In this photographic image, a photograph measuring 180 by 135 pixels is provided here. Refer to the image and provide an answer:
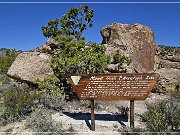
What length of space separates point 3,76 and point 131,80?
10.4m

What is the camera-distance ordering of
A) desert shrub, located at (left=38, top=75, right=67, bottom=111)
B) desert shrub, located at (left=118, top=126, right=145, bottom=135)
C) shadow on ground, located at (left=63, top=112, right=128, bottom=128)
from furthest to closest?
desert shrub, located at (left=38, top=75, right=67, bottom=111) < shadow on ground, located at (left=63, top=112, right=128, bottom=128) < desert shrub, located at (left=118, top=126, right=145, bottom=135)

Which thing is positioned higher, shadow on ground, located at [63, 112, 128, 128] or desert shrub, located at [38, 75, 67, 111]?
desert shrub, located at [38, 75, 67, 111]

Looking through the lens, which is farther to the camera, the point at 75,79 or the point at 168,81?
the point at 168,81

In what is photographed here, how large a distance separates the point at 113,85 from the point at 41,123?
2505 mm

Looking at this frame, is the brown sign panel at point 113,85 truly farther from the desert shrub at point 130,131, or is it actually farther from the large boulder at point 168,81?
the large boulder at point 168,81

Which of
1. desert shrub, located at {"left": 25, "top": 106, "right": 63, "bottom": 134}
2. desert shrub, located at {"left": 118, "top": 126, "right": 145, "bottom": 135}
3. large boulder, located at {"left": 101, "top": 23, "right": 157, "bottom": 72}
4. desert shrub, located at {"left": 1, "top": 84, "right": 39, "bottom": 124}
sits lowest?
desert shrub, located at {"left": 118, "top": 126, "right": 145, "bottom": 135}

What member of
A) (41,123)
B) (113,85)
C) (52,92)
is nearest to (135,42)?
(52,92)

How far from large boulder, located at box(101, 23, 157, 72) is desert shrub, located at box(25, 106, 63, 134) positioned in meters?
8.03

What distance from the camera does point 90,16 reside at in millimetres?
15781

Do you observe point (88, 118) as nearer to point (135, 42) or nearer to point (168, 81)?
point (168, 81)

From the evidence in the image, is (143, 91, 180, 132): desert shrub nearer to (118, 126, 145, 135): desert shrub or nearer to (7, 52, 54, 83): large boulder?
(118, 126, 145, 135): desert shrub

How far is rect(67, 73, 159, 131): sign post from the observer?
9.62 meters

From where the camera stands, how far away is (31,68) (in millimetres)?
13969

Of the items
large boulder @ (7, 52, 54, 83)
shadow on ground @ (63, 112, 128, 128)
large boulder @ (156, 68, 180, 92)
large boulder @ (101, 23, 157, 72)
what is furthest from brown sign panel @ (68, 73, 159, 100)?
large boulder @ (101, 23, 157, 72)
